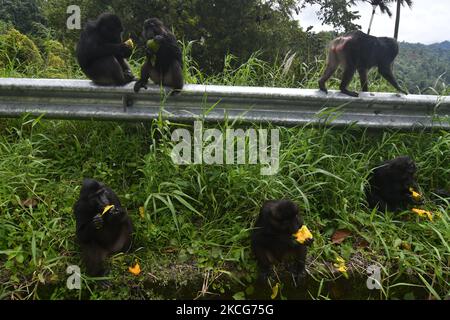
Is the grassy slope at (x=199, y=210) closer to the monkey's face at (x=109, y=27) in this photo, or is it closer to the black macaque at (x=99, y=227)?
the black macaque at (x=99, y=227)

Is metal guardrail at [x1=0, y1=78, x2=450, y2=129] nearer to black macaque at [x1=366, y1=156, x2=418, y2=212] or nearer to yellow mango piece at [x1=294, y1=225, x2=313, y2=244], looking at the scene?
black macaque at [x1=366, y1=156, x2=418, y2=212]

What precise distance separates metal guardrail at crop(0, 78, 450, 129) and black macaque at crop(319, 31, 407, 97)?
23.2 inches

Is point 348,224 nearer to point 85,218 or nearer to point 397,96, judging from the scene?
point 397,96

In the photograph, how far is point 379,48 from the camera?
495 centimetres

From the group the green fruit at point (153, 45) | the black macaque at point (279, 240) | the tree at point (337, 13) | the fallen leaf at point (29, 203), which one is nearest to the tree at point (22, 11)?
the tree at point (337, 13)

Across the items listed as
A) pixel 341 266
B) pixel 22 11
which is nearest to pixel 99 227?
pixel 341 266

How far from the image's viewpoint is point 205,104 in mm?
3998

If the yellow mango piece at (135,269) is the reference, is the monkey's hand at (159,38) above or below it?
above

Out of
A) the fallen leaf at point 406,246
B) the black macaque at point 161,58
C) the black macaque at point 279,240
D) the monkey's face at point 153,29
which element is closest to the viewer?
the black macaque at point 279,240

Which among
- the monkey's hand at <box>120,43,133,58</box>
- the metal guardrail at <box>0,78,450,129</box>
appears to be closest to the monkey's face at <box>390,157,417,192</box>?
the metal guardrail at <box>0,78,450,129</box>

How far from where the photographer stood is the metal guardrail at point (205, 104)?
3982mm

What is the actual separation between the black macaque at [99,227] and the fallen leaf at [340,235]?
1662 millimetres

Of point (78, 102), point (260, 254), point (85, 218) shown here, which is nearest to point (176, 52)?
point (78, 102)

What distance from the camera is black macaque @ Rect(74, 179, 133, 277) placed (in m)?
2.98
